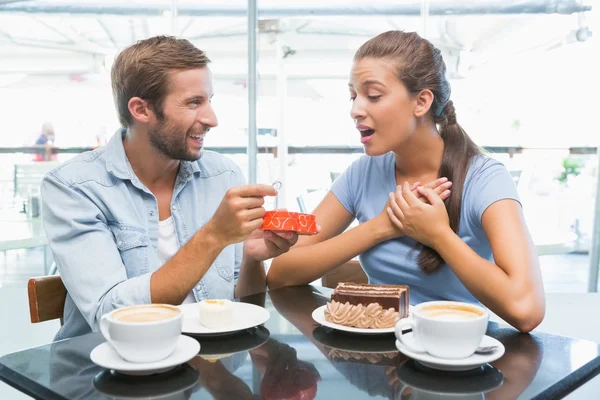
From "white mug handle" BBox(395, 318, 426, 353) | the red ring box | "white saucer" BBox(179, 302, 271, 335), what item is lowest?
"white saucer" BBox(179, 302, 271, 335)

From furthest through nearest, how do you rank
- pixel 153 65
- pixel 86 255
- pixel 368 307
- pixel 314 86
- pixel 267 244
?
1. pixel 314 86
2. pixel 153 65
3. pixel 267 244
4. pixel 86 255
5. pixel 368 307

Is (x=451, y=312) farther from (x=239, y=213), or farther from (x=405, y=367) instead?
(x=239, y=213)

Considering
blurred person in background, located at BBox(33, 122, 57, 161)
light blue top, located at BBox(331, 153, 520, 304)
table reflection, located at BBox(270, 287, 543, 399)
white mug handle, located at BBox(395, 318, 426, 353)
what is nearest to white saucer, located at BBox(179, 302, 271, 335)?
table reflection, located at BBox(270, 287, 543, 399)

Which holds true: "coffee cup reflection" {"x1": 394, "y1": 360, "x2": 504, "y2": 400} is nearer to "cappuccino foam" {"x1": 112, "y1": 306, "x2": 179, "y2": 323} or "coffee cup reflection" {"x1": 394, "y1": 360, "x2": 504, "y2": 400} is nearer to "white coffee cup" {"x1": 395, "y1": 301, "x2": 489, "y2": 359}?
"white coffee cup" {"x1": 395, "y1": 301, "x2": 489, "y2": 359}

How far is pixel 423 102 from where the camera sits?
5.73 ft

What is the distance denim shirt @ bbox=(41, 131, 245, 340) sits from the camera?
57.9 inches

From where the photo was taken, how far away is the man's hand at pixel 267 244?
1.57m

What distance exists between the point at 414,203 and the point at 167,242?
67 cm

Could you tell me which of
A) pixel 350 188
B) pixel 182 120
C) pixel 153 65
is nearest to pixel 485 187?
pixel 350 188

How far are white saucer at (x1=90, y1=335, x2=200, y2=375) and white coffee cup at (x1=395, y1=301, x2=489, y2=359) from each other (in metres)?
0.35

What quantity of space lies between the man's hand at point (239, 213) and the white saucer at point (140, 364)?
0.37 meters

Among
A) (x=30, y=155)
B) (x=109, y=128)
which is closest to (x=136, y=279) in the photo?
(x=109, y=128)

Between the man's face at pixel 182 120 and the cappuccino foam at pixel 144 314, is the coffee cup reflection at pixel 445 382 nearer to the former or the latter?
the cappuccino foam at pixel 144 314

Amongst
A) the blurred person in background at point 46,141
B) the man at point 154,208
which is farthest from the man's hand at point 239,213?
the blurred person in background at point 46,141
